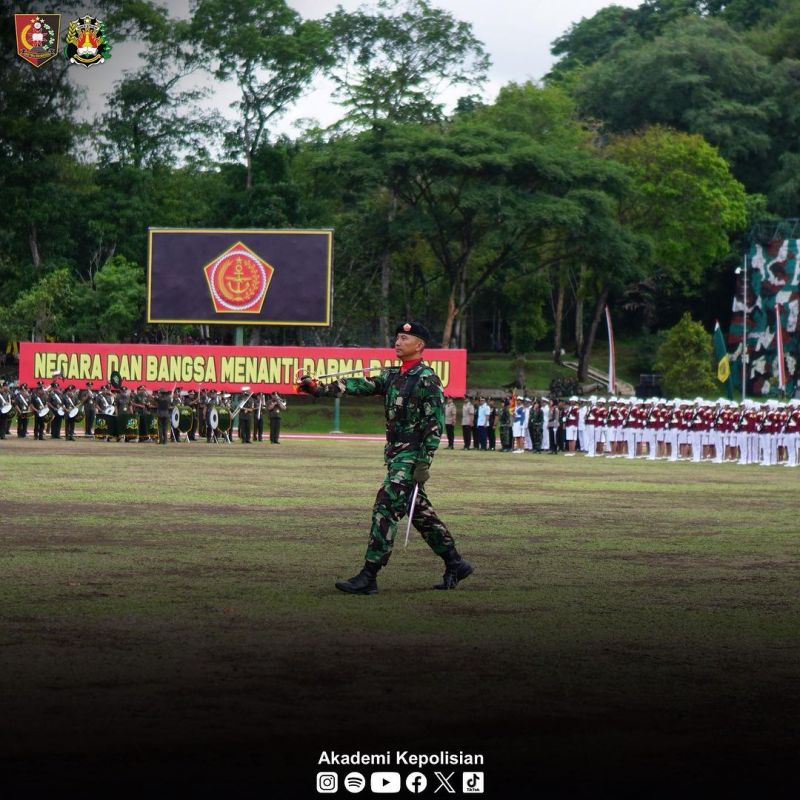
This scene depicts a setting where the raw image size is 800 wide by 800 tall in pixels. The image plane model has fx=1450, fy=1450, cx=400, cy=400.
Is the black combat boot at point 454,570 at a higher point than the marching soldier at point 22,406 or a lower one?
lower

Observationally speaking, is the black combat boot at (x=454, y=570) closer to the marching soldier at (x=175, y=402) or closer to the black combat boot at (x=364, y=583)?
the black combat boot at (x=364, y=583)

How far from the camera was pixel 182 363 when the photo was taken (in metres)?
59.4

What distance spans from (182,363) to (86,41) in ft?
43.3

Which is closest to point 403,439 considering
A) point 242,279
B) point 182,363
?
point 182,363

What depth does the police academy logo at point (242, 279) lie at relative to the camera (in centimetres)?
5991

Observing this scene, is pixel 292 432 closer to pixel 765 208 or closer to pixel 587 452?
pixel 587 452

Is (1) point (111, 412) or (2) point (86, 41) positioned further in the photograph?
(2) point (86, 41)

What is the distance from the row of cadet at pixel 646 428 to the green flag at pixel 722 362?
13235 mm

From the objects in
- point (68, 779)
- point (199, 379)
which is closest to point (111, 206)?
point (199, 379)

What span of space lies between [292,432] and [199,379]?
493cm

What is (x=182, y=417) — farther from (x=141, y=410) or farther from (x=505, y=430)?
(x=505, y=430)

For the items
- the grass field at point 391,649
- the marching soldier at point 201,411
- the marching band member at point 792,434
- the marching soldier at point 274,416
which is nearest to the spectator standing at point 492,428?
the marching soldier at point 274,416

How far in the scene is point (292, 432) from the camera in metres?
61.8

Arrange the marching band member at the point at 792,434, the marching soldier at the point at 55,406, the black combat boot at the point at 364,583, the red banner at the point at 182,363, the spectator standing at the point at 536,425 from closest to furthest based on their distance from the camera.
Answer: the black combat boot at the point at 364,583 < the marching band member at the point at 792,434 < the marching soldier at the point at 55,406 < the spectator standing at the point at 536,425 < the red banner at the point at 182,363
